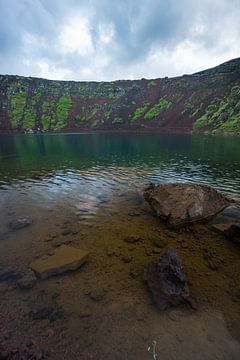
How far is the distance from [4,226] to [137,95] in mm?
173431

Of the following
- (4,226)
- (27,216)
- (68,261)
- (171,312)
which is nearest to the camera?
(171,312)

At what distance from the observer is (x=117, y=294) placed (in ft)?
31.5

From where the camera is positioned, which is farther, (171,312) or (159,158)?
(159,158)

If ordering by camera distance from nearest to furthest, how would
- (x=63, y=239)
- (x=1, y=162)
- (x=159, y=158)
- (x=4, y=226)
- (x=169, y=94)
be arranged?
(x=63, y=239) → (x=4, y=226) → (x=1, y=162) → (x=159, y=158) → (x=169, y=94)

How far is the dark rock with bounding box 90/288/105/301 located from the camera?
9376mm

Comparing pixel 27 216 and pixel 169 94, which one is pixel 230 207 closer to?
pixel 27 216

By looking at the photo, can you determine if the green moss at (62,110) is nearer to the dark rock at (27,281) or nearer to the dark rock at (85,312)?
the dark rock at (27,281)

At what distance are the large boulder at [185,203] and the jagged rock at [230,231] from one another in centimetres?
173

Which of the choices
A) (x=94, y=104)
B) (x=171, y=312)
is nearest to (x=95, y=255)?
(x=171, y=312)

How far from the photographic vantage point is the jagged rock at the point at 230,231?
44.7 feet

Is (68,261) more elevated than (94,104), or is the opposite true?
(94,104)

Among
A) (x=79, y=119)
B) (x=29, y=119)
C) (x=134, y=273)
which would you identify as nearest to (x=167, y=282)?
(x=134, y=273)

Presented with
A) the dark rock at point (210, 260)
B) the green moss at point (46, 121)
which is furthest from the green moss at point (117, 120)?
the dark rock at point (210, 260)

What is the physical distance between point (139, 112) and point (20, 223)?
146203 mm
